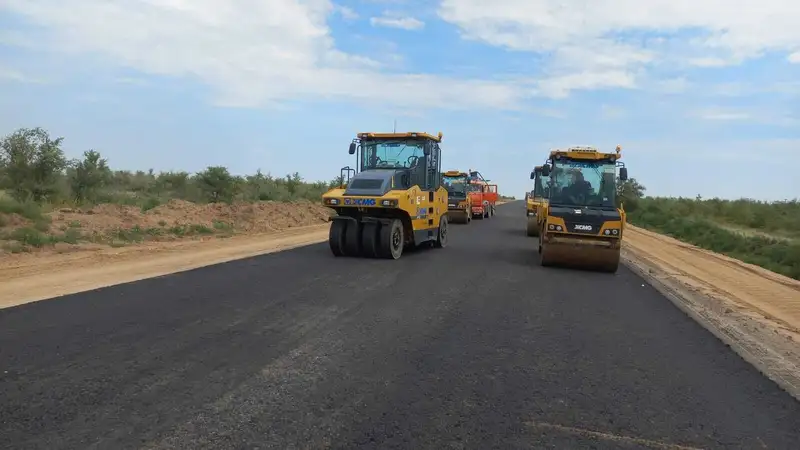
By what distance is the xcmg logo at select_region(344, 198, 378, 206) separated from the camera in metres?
14.0

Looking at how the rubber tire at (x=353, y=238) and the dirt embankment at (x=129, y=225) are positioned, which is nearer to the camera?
the rubber tire at (x=353, y=238)

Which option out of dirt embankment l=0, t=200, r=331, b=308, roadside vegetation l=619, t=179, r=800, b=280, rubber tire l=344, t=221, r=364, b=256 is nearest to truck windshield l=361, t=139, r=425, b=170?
rubber tire l=344, t=221, r=364, b=256

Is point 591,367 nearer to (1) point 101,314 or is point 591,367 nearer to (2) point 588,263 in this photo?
(1) point 101,314

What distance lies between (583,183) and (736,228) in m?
33.2

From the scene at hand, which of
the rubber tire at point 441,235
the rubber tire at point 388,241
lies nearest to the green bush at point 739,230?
the rubber tire at point 441,235

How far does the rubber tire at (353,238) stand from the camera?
1458cm

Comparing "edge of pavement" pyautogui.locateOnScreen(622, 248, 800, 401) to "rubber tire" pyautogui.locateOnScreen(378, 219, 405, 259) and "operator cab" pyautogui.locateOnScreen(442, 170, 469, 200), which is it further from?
"operator cab" pyautogui.locateOnScreen(442, 170, 469, 200)

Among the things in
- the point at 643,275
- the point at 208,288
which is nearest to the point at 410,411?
the point at 208,288

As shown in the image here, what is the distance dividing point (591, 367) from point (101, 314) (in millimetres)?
6095

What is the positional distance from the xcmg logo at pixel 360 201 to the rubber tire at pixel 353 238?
626 millimetres

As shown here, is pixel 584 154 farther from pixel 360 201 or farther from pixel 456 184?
pixel 456 184

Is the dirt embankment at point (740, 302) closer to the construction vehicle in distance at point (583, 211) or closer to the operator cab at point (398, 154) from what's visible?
the construction vehicle in distance at point (583, 211)

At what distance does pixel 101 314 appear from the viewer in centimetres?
776

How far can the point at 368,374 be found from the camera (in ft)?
18.6
